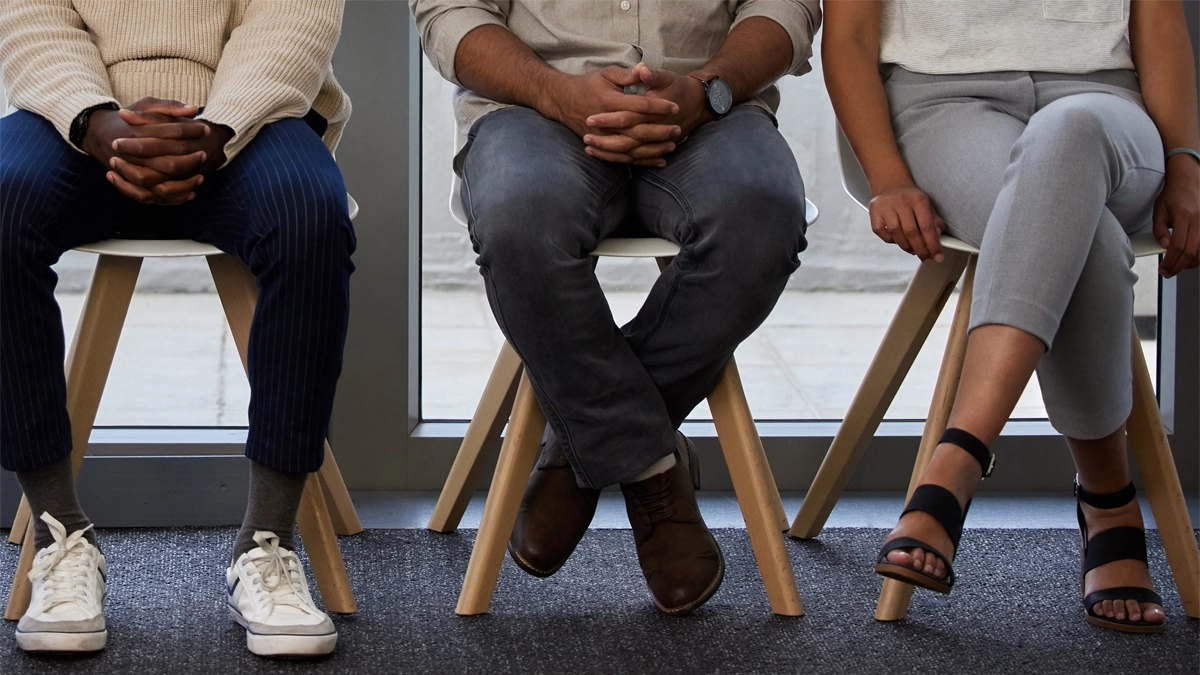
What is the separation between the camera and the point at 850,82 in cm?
142

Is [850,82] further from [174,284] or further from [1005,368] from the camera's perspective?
[174,284]

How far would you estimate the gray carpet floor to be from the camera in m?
1.16

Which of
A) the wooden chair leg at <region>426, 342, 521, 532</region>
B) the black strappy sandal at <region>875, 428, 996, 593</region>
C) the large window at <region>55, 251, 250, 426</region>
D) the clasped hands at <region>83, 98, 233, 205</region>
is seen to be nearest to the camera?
the black strappy sandal at <region>875, 428, 996, 593</region>

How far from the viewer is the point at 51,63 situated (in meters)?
1.28

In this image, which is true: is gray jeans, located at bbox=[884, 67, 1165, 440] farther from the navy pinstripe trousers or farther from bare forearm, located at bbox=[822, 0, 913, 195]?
the navy pinstripe trousers

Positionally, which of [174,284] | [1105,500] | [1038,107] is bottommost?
[174,284]

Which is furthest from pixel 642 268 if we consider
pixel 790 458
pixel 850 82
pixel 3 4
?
pixel 3 4

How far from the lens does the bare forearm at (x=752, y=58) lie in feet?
4.50

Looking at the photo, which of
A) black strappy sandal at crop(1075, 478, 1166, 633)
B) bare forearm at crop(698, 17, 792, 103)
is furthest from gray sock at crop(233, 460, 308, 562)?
black strappy sandal at crop(1075, 478, 1166, 633)

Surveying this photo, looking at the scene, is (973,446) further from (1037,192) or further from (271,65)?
(271,65)

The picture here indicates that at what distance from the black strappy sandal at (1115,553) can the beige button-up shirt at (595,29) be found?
621 mm

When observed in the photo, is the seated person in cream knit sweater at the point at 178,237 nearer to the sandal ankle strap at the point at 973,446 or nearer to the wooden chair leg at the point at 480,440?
the wooden chair leg at the point at 480,440

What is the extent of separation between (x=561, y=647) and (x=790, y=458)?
75 centimetres

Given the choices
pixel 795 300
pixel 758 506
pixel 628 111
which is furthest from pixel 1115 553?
pixel 795 300
